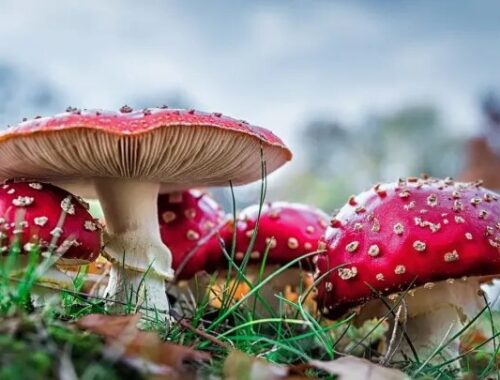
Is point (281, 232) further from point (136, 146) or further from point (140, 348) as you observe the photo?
point (140, 348)

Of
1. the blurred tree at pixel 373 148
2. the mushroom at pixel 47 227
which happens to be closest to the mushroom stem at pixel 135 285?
the mushroom at pixel 47 227

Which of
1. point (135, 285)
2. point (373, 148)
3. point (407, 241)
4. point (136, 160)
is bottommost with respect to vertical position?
point (373, 148)

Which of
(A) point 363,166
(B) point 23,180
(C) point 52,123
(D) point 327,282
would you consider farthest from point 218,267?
(A) point 363,166

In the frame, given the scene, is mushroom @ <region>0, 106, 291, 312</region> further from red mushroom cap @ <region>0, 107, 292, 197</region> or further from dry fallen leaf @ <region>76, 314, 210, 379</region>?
dry fallen leaf @ <region>76, 314, 210, 379</region>

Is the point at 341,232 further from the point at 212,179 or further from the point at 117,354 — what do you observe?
the point at 117,354

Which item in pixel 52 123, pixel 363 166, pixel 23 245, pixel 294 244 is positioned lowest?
pixel 363 166

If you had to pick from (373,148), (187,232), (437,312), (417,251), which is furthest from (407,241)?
(373,148)
